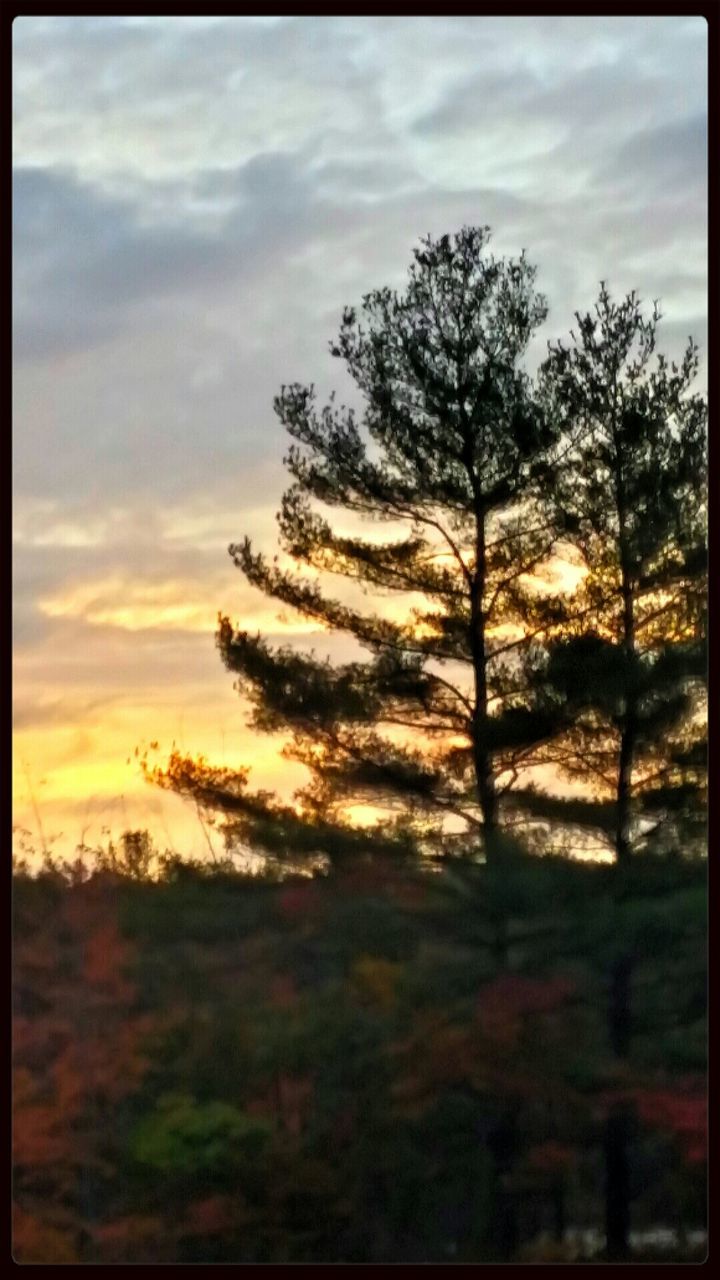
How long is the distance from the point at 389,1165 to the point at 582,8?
3.84 meters

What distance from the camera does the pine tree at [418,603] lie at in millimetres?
5777

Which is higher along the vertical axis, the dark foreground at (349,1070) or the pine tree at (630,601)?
the pine tree at (630,601)

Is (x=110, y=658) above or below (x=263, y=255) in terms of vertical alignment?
below

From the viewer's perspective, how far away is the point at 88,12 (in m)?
3.69

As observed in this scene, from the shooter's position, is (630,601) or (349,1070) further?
(630,601)

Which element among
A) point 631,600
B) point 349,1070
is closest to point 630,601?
point 631,600

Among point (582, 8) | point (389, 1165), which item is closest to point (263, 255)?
point (582, 8)

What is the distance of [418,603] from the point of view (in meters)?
5.92

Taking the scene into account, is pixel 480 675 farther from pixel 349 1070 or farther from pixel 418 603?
pixel 349 1070

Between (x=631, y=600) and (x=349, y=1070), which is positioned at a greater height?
(x=631, y=600)

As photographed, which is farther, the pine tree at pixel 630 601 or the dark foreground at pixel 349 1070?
the pine tree at pixel 630 601
